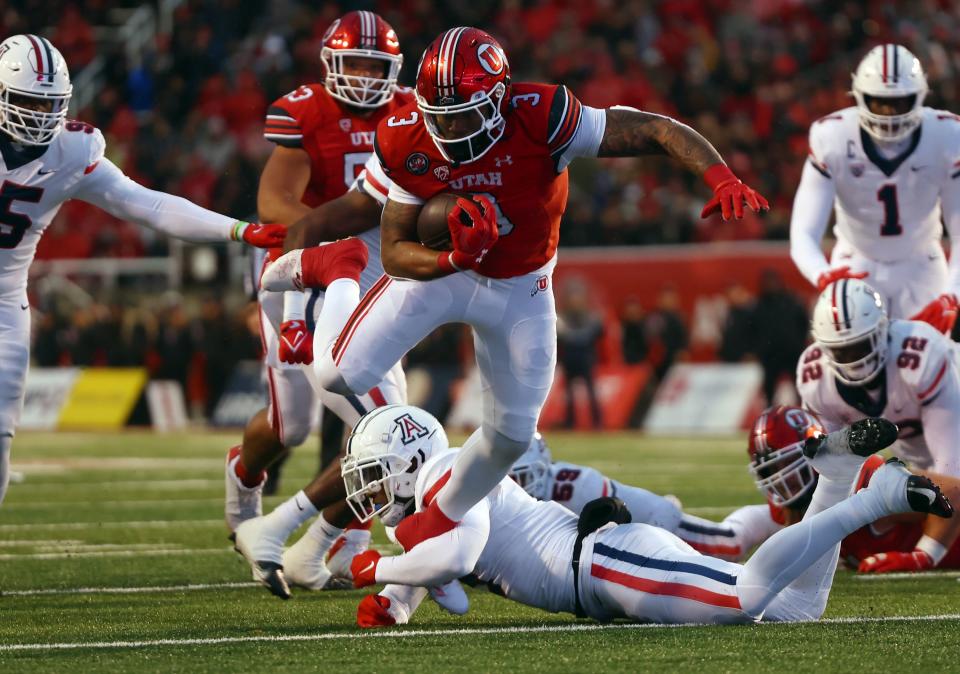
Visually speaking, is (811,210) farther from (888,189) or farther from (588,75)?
(588,75)

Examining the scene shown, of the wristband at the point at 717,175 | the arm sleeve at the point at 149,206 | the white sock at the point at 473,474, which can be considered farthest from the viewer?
the arm sleeve at the point at 149,206

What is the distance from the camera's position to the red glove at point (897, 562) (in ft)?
20.7

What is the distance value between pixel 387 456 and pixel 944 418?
255 cm

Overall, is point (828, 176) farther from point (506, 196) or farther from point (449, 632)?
point (449, 632)

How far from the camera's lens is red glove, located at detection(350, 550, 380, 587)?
5.07 metres

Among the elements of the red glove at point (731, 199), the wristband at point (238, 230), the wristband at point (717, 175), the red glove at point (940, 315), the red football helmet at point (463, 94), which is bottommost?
the red glove at point (940, 315)

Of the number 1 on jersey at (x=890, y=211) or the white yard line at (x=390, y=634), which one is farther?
the number 1 on jersey at (x=890, y=211)

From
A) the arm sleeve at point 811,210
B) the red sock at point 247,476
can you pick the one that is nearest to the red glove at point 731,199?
the red sock at point 247,476

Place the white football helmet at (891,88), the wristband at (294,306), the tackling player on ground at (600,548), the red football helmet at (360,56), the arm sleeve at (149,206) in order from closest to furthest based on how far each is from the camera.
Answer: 1. the tackling player on ground at (600,548)
2. the wristband at (294,306)
3. the arm sleeve at (149,206)
4. the red football helmet at (360,56)
5. the white football helmet at (891,88)

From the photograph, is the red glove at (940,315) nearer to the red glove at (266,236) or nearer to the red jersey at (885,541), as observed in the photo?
the red jersey at (885,541)

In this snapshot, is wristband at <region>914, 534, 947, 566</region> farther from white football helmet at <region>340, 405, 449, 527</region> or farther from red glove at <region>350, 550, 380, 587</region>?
red glove at <region>350, 550, 380, 587</region>

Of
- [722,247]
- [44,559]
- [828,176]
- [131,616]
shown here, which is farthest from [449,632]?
[722,247]

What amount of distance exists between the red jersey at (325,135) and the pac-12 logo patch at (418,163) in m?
1.86

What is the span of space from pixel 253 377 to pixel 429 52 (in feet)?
43.5
